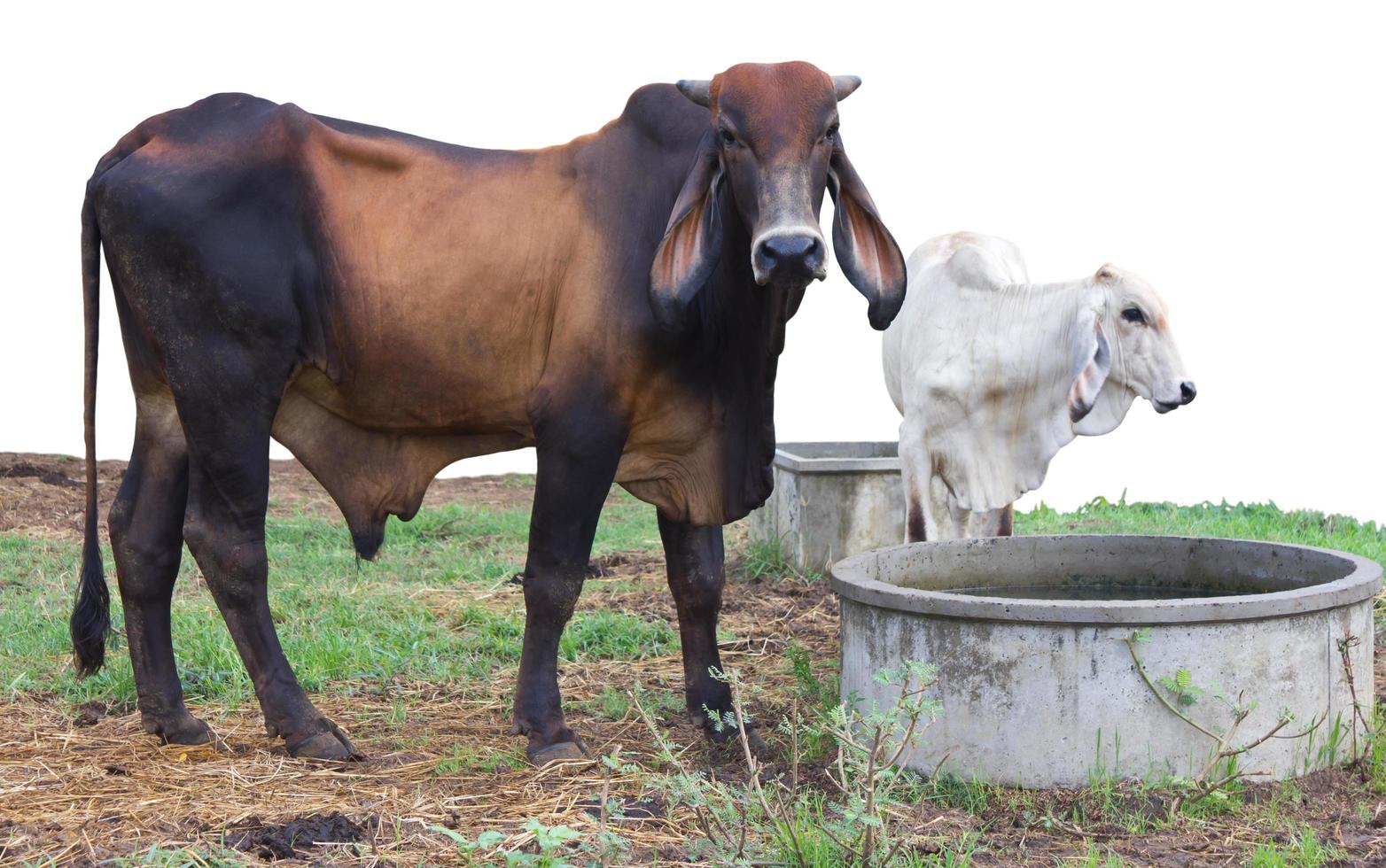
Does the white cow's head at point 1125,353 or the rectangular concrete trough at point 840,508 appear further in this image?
the rectangular concrete trough at point 840,508

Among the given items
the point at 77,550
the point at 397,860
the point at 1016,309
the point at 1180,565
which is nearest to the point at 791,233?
the point at 397,860

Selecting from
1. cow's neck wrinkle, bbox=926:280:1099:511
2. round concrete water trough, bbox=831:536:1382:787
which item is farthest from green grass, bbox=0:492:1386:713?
cow's neck wrinkle, bbox=926:280:1099:511

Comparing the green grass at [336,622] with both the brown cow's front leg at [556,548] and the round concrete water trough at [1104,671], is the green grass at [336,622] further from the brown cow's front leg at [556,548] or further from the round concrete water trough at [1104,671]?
the round concrete water trough at [1104,671]

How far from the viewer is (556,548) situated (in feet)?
14.0

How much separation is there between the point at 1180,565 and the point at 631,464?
1901mm

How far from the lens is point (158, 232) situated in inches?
166

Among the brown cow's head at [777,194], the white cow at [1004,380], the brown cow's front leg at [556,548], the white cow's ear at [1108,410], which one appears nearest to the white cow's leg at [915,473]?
the white cow at [1004,380]

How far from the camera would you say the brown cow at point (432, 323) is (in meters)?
4.18

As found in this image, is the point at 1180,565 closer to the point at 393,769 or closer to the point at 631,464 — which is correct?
the point at 631,464

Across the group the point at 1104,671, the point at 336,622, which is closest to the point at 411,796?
the point at 1104,671

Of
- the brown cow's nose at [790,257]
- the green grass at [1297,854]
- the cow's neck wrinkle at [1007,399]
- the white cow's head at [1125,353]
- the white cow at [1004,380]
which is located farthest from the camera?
the cow's neck wrinkle at [1007,399]

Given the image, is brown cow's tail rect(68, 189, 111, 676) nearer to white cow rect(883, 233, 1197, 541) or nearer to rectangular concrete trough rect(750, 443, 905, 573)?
white cow rect(883, 233, 1197, 541)

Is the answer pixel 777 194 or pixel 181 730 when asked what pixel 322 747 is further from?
pixel 777 194

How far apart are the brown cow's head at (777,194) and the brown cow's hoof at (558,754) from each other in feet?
4.06
